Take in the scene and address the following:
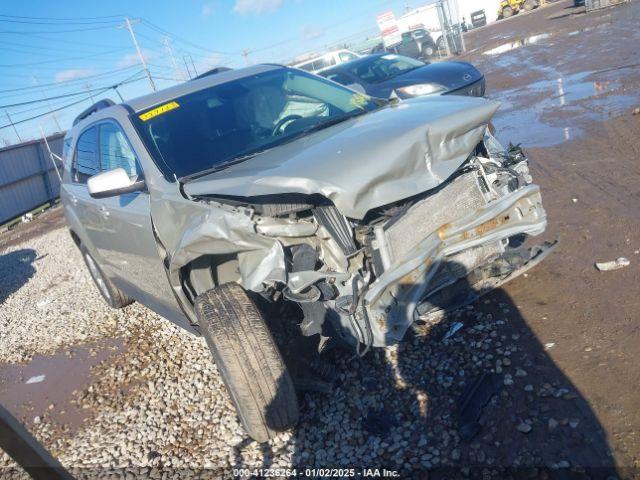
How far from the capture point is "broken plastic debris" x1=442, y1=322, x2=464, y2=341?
3335 millimetres

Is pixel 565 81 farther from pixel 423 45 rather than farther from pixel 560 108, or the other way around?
pixel 423 45

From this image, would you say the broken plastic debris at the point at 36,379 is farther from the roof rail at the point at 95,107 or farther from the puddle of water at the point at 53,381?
the roof rail at the point at 95,107

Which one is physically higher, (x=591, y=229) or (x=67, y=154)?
(x=67, y=154)

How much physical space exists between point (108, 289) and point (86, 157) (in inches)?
57.1

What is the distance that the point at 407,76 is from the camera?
965cm

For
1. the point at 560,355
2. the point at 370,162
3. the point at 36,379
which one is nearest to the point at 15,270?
the point at 36,379

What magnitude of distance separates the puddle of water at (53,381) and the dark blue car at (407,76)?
5110 mm

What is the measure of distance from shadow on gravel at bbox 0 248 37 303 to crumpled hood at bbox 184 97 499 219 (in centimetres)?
677

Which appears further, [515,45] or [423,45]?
[423,45]

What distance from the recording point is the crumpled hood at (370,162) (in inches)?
98.3

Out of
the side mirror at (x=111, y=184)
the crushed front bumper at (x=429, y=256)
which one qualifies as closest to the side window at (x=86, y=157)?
the side mirror at (x=111, y=184)

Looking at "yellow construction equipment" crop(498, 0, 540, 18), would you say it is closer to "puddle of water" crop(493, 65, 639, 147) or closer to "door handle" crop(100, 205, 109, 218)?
"puddle of water" crop(493, 65, 639, 147)

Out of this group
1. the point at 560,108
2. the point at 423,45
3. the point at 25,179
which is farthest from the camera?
the point at 423,45

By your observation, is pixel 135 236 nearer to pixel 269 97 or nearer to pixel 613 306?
pixel 269 97
